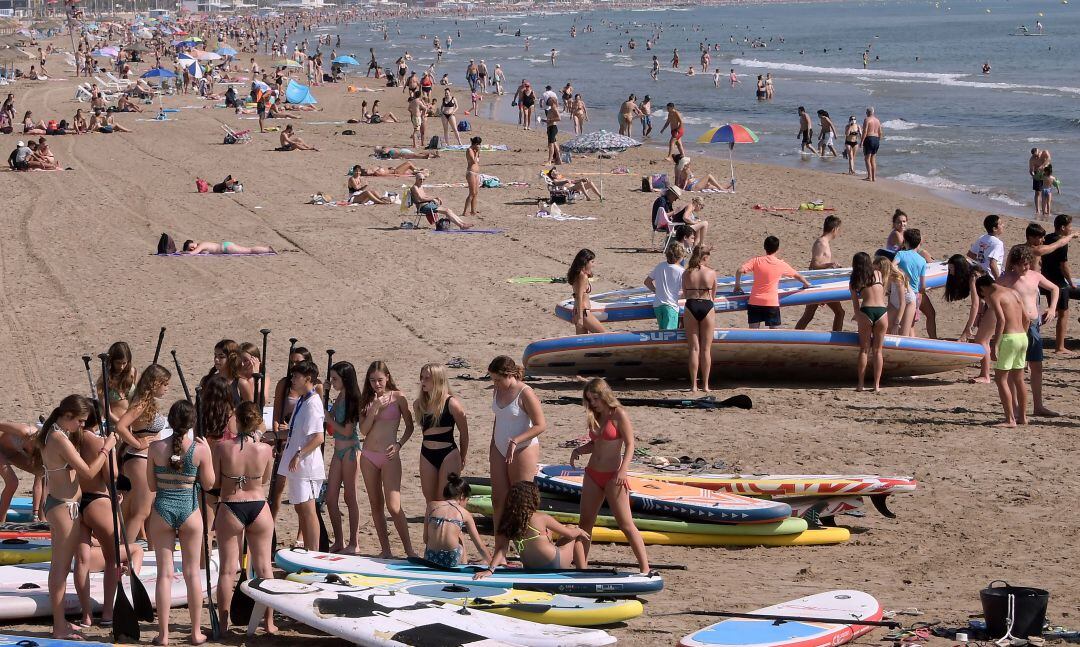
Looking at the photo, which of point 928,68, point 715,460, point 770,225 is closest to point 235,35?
point 928,68

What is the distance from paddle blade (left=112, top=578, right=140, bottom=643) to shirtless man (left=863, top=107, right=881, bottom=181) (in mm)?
21585

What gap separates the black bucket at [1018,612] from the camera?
21.0 ft

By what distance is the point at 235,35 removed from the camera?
9688cm

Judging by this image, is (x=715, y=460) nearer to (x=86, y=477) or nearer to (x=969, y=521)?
(x=969, y=521)

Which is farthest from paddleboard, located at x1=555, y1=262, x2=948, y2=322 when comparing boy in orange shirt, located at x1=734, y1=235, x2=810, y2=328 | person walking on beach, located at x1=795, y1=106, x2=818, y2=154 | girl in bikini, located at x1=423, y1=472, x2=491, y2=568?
person walking on beach, located at x1=795, y1=106, x2=818, y2=154

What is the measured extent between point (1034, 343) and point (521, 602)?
595cm

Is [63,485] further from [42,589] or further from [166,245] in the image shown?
[166,245]

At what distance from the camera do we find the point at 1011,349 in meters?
10.3

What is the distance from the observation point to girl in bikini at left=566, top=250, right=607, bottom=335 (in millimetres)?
11750

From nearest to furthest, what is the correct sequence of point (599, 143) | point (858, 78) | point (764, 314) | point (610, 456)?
point (610, 456) → point (764, 314) → point (599, 143) → point (858, 78)

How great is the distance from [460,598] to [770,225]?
14.5 metres

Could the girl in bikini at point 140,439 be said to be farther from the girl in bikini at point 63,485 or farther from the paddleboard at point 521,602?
the paddleboard at point 521,602

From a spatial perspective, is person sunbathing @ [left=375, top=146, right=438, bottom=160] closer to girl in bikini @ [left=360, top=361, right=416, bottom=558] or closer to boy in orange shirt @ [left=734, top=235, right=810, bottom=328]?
boy in orange shirt @ [left=734, top=235, right=810, bottom=328]

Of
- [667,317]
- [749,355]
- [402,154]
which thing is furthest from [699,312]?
[402,154]
